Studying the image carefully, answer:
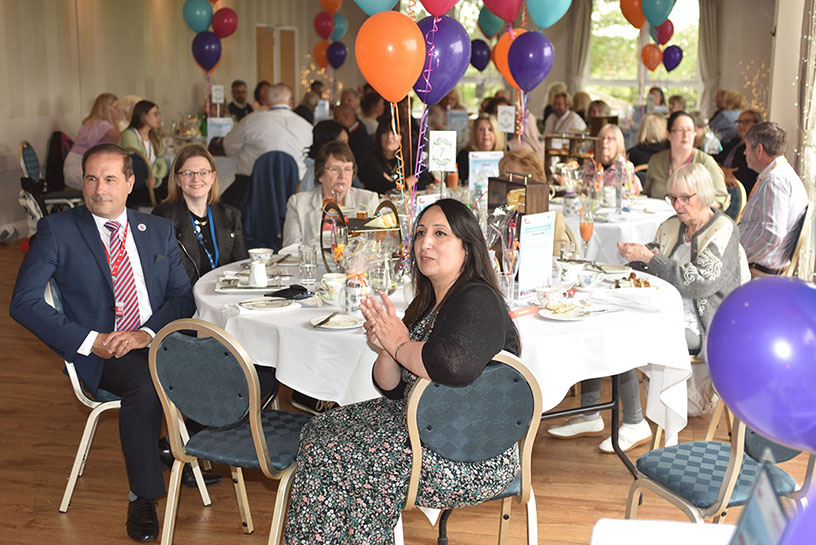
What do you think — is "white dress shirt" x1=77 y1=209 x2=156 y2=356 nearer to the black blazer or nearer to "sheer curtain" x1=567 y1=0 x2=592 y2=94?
the black blazer

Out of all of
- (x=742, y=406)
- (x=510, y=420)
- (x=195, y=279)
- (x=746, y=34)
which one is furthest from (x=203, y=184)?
(x=746, y=34)

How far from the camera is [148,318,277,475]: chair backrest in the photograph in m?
2.39

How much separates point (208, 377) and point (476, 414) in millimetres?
763

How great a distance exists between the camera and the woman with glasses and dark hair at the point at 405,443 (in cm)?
226

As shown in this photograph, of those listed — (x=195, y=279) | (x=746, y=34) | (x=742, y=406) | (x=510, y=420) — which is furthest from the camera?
(x=746, y=34)

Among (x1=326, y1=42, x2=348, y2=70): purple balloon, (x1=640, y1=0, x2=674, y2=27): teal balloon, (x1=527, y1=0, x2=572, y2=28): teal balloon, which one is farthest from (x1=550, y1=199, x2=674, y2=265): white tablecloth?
(x1=326, y1=42, x2=348, y2=70): purple balloon

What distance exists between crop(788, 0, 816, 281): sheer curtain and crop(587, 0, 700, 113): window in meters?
10.4

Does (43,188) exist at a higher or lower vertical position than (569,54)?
lower

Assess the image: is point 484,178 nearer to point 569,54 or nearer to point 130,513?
point 130,513

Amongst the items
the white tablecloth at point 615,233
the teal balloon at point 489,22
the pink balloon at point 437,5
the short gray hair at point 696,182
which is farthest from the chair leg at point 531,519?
the teal balloon at point 489,22

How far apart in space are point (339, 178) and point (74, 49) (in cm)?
657

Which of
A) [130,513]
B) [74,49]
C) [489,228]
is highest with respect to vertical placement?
[74,49]

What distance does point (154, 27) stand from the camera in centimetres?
1161

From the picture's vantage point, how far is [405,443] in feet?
7.57
